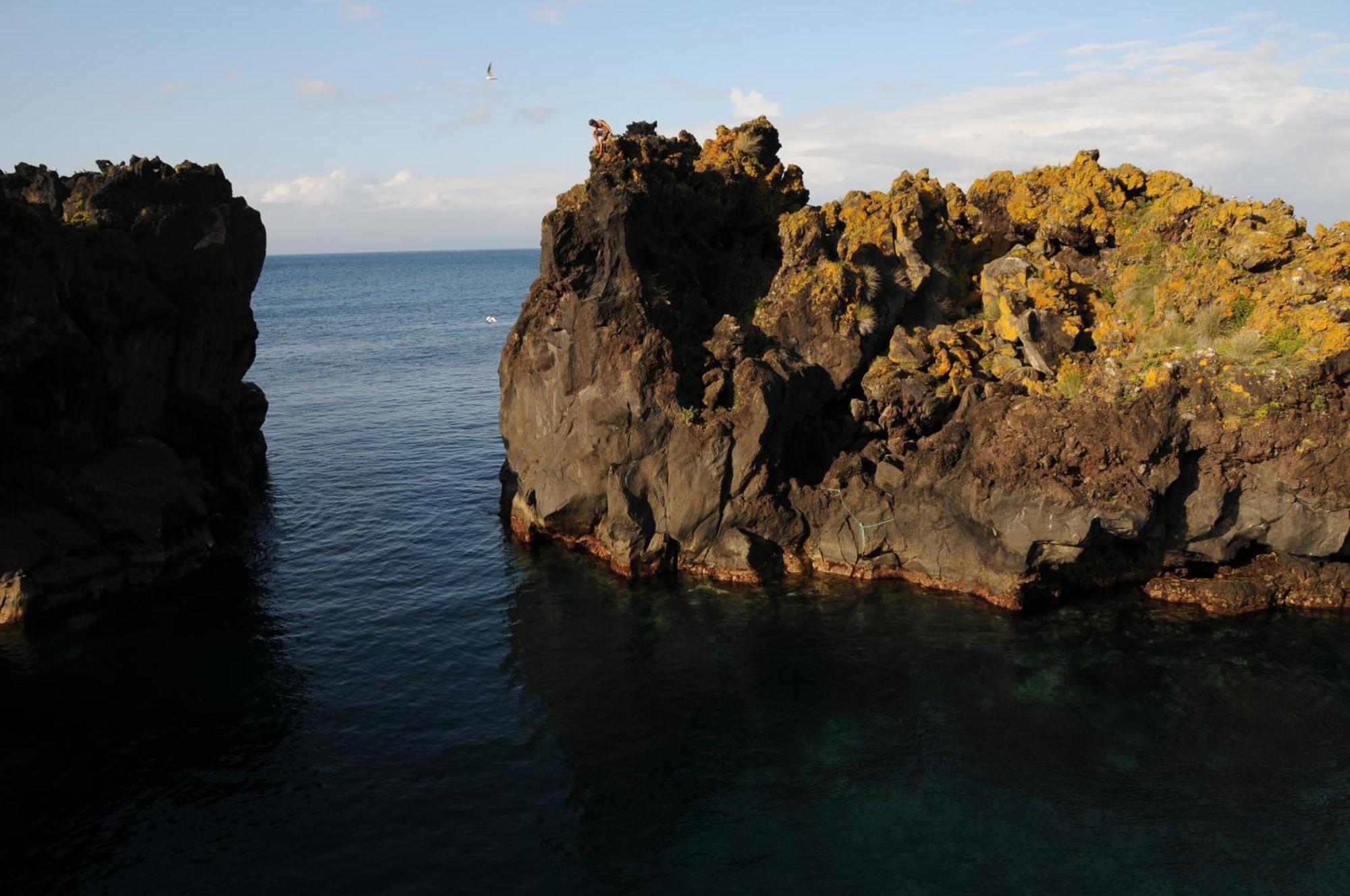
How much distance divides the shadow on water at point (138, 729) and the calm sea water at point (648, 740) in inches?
4.8

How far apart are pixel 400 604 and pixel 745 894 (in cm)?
2440

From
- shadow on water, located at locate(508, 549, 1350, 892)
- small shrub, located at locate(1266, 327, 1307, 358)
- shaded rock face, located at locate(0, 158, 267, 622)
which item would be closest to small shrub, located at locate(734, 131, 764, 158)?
shadow on water, located at locate(508, 549, 1350, 892)

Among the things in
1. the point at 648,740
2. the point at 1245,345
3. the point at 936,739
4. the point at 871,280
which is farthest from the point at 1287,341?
the point at 648,740

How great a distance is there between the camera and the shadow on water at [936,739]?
26.1 m

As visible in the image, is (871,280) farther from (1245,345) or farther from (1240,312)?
(1245,345)

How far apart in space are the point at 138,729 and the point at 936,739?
2928cm

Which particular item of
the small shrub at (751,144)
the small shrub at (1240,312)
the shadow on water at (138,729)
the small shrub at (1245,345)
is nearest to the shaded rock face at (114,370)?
the shadow on water at (138,729)

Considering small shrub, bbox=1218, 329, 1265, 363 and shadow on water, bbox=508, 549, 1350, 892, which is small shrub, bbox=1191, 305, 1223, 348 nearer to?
small shrub, bbox=1218, 329, 1265, 363

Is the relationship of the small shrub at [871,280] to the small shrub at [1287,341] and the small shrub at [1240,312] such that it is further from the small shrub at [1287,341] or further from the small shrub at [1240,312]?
the small shrub at [1287,341]

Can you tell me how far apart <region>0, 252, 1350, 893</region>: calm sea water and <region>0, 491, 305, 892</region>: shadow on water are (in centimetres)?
12

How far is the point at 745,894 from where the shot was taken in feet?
81.7

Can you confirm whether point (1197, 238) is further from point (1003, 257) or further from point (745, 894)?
point (745, 894)

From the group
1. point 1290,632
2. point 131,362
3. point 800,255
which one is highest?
point 800,255

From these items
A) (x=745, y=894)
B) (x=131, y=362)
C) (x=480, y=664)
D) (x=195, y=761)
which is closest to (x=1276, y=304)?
(x=745, y=894)
